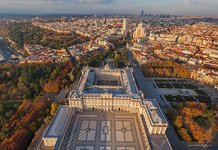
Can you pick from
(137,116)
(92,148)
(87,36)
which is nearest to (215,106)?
(137,116)

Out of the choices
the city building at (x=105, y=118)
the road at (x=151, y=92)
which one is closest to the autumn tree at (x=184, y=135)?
the road at (x=151, y=92)

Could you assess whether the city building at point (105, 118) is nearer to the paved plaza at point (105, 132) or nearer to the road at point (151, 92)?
the paved plaza at point (105, 132)

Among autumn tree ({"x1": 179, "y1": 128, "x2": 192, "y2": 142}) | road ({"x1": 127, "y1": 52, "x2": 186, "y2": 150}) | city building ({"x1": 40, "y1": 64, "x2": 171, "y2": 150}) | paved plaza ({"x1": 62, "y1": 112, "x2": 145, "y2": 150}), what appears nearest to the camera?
paved plaza ({"x1": 62, "y1": 112, "x2": 145, "y2": 150})

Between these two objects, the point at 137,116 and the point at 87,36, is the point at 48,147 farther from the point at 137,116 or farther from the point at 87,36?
the point at 87,36

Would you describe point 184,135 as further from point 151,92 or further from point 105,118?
point 151,92

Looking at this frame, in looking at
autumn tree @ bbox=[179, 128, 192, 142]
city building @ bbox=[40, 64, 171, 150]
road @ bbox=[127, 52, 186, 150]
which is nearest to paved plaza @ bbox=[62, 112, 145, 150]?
city building @ bbox=[40, 64, 171, 150]

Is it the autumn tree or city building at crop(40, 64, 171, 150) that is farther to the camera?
the autumn tree

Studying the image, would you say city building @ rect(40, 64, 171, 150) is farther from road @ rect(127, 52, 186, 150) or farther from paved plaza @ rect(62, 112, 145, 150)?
road @ rect(127, 52, 186, 150)

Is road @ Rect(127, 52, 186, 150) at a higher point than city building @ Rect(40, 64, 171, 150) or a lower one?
lower
